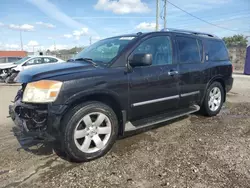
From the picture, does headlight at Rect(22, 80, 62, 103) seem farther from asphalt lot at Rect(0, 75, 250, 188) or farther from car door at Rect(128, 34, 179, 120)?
car door at Rect(128, 34, 179, 120)

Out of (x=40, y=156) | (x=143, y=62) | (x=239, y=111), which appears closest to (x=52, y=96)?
(x=40, y=156)

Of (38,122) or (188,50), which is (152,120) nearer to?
(188,50)

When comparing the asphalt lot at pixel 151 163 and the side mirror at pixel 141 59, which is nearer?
the asphalt lot at pixel 151 163

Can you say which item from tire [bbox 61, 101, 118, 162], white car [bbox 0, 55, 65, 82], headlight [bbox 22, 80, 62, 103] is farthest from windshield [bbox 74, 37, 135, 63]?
white car [bbox 0, 55, 65, 82]

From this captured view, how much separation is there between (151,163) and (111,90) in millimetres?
1179

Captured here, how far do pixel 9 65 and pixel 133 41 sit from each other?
12082 mm

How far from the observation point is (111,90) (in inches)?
128

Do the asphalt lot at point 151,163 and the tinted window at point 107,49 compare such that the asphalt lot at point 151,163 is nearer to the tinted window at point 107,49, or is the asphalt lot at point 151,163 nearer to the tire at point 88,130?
the tire at point 88,130

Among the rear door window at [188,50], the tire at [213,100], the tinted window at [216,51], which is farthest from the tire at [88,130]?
the tinted window at [216,51]

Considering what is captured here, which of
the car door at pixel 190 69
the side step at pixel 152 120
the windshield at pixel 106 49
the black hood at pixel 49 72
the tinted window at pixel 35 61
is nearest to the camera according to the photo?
the black hood at pixel 49 72

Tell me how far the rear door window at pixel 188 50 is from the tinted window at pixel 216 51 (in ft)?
1.43

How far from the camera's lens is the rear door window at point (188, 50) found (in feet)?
14.5

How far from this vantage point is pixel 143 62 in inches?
132

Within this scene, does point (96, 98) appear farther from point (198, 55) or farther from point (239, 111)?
point (239, 111)
